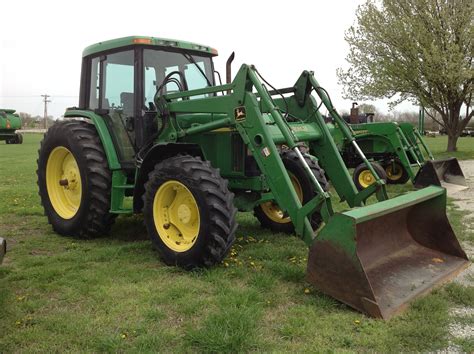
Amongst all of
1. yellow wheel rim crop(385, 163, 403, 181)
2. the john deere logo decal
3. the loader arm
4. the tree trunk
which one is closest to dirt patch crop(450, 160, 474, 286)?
the loader arm

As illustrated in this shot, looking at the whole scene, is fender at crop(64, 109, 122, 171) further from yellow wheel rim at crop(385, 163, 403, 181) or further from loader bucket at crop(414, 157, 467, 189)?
yellow wheel rim at crop(385, 163, 403, 181)

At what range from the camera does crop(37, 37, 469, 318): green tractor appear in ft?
12.4

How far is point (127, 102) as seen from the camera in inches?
216

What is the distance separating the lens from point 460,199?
8547 mm

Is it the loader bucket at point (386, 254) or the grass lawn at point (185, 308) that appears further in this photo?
the loader bucket at point (386, 254)

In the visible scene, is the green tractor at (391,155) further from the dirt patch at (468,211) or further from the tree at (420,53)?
the tree at (420,53)

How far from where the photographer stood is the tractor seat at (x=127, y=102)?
544 centimetres

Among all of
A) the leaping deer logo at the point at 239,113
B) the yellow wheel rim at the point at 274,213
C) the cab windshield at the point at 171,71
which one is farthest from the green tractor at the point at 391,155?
the leaping deer logo at the point at 239,113

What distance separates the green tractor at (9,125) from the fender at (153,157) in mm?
29594

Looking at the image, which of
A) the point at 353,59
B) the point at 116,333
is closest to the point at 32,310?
the point at 116,333

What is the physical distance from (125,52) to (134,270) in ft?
8.62

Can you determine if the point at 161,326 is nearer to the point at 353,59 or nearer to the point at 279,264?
the point at 279,264

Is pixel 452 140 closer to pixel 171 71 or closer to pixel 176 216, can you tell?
pixel 171 71

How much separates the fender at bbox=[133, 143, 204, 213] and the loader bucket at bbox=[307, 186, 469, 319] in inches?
78.4
